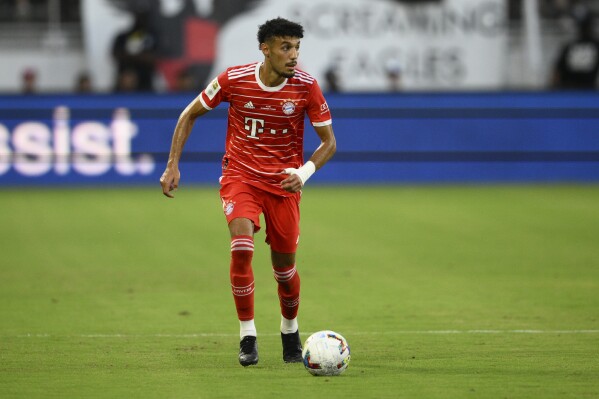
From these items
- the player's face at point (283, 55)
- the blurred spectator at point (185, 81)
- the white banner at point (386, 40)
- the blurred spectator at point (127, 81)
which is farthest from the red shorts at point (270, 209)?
the white banner at point (386, 40)

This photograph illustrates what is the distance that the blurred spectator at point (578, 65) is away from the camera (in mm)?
24672

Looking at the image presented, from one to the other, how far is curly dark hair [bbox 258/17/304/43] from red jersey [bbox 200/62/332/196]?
9.8 inches

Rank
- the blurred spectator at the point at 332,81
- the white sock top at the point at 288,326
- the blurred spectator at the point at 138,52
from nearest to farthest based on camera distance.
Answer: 1. the white sock top at the point at 288,326
2. the blurred spectator at the point at 332,81
3. the blurred spectator at the point at 138,52

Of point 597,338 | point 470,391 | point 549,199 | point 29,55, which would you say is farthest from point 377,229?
point 29,55

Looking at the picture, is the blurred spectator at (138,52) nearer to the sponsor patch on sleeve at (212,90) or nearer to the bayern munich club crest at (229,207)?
the sponsor patch on sleeve at (212,90)

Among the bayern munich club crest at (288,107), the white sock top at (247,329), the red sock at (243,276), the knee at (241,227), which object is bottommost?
the white sock top at (247,329)

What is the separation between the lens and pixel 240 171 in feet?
28.1

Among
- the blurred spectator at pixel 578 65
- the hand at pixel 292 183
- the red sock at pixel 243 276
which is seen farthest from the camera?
the blurred spectator at pixel 578 65

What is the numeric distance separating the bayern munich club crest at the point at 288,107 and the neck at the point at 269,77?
5.9 inches

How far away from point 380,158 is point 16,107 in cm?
645

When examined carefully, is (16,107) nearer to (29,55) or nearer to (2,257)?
(29,55)

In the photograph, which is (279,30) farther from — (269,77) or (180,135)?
(180,135)

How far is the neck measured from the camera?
8477mm

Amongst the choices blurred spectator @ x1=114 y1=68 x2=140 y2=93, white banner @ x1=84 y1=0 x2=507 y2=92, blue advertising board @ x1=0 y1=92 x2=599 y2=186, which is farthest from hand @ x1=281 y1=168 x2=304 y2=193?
white banner @ x1=84 y1=0 x2=507 y2=92
